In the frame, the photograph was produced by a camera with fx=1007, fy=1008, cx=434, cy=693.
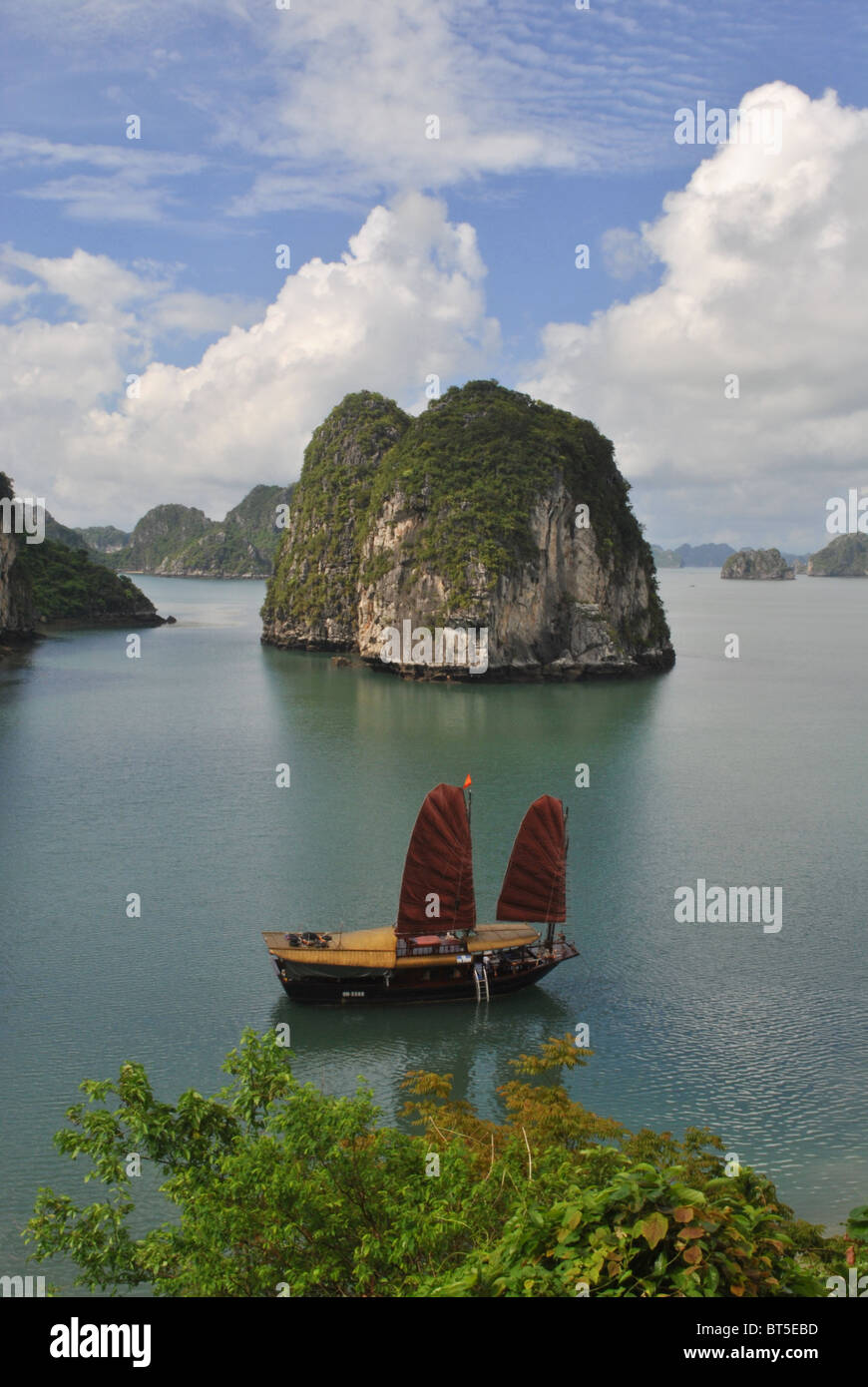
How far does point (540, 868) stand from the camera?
83.1ft

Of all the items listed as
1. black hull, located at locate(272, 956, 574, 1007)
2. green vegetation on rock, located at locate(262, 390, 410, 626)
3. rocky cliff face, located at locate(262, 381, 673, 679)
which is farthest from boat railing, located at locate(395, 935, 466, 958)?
green vegetation on rock, located at locate(262, 390, 410, 626)

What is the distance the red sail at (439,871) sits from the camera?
79.5 feet

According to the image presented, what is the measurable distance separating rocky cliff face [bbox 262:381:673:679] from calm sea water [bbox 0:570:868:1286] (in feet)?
45.5

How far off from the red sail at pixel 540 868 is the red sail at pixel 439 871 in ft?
4.93

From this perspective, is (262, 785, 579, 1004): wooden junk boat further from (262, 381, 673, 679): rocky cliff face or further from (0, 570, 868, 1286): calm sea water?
(262, 381, 673, 679): rocky cliff face

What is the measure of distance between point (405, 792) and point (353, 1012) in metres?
18.8

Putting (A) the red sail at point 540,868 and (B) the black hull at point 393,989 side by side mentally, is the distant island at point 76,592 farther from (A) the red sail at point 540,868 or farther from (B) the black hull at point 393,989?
(B) the black hull at point 393,989

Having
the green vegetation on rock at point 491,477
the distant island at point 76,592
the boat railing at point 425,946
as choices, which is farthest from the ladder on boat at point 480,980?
the distant island at point 76,592

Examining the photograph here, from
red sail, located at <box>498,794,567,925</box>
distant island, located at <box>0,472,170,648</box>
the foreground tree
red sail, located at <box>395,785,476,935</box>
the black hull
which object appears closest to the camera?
Result: the foreground tree

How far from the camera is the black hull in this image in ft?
75.6
